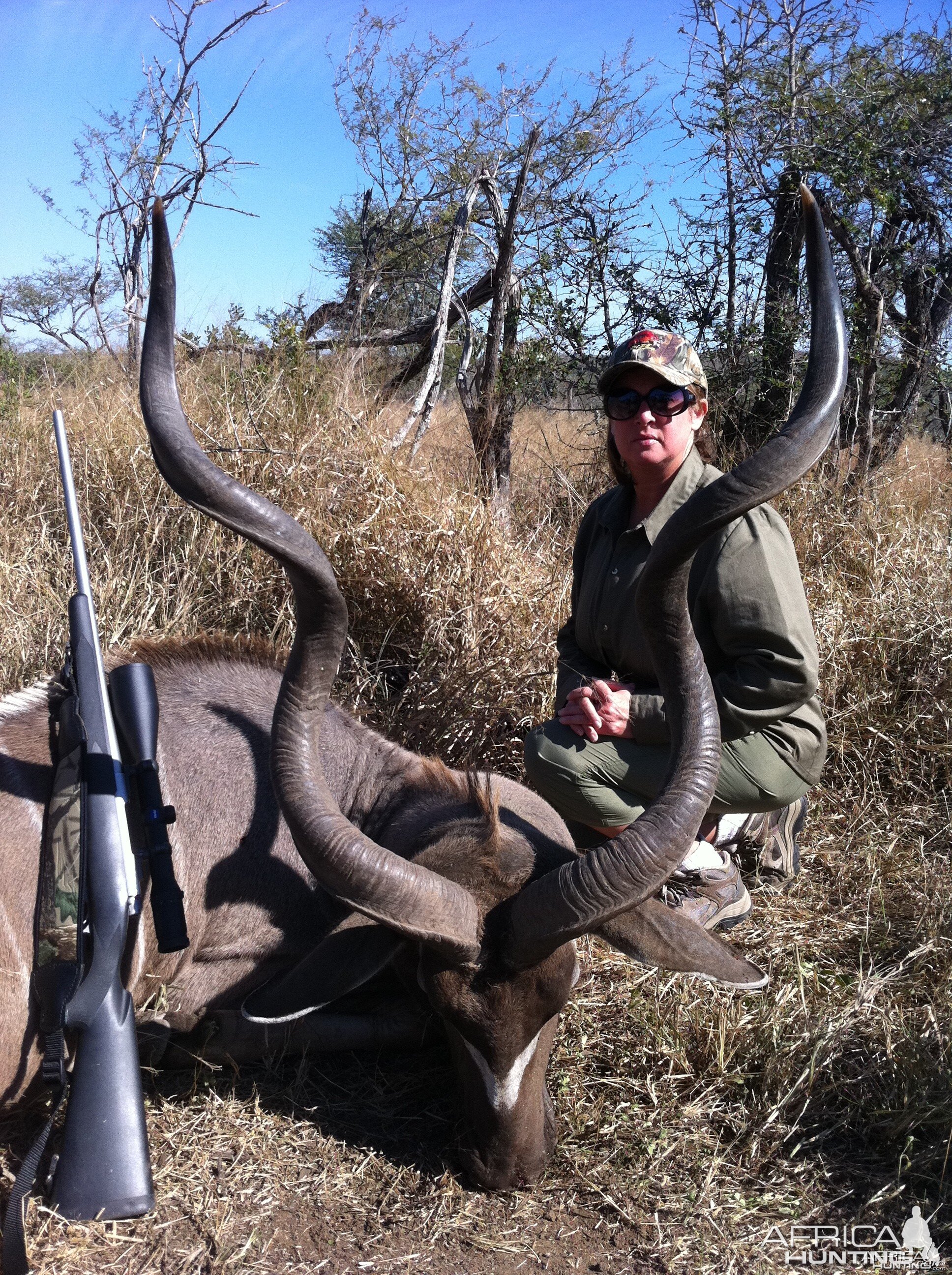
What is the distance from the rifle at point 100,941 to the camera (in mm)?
2627

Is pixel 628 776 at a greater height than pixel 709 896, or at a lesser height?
greater

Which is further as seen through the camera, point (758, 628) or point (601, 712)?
point (601, 712)

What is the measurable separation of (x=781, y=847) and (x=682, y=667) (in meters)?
1.93

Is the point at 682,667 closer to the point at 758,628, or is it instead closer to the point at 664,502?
the point at 758,628

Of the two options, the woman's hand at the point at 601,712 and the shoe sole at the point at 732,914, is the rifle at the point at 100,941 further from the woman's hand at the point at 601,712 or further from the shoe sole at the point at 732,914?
the shoe sole at the point at 732,914

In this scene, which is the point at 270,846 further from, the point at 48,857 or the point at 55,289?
the point at 55,289

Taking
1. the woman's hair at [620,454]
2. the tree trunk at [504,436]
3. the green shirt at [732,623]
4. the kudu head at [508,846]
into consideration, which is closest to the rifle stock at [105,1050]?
the kudu head at [508,846]

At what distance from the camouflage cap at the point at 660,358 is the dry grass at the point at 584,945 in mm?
1772

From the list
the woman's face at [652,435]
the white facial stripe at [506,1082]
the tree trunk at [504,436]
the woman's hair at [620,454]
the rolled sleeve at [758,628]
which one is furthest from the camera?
the tree trunk at [504,436]

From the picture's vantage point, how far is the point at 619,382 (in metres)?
3.80

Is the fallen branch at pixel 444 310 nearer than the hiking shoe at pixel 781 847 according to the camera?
No

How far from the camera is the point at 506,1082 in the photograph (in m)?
2.70

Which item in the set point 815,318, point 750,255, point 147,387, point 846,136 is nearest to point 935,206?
point 846,136

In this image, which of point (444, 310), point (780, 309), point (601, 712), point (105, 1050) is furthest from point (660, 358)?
point (780, 309)
